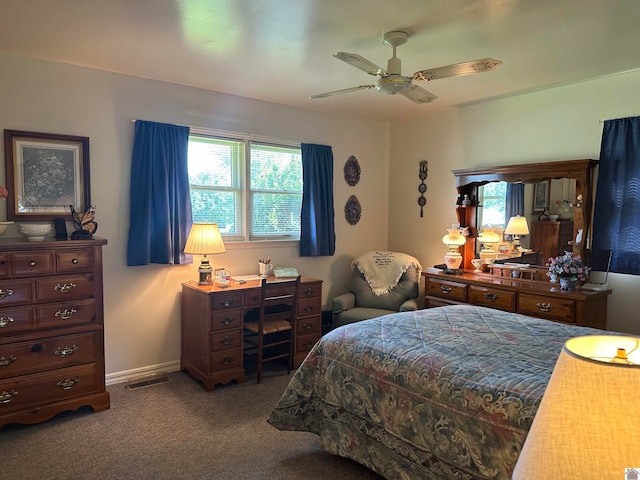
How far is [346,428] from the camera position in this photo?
2.49 meters

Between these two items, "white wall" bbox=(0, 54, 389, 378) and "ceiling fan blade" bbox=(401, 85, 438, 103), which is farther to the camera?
"white wall" bbox=(0, 54, 389, 378)

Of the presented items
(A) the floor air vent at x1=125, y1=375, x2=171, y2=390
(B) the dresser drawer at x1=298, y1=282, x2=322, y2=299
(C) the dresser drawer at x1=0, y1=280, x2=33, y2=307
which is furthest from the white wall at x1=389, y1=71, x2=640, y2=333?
(C) the dresser drawer at x1=0, y1=280, x2=33, y2=307

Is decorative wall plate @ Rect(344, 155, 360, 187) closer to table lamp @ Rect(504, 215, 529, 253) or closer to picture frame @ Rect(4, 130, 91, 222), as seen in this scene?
table lamp @ Rect(504, 215, 529, 253)

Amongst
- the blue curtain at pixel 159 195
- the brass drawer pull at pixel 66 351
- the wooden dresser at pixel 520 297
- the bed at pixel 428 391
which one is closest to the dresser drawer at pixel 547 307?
the wooden dresser at pixel 520 297

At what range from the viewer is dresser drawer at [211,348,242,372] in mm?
3686

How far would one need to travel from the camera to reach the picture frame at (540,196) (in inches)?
159

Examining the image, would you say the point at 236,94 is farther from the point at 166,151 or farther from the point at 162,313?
the point at 162,313

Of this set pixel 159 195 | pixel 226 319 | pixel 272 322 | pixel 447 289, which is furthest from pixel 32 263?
pixel 447 289

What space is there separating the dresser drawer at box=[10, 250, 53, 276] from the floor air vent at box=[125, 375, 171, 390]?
1.26m

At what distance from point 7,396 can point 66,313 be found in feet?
2.01

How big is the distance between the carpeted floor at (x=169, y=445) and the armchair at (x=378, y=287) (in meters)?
1.42

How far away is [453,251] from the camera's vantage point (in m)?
4.56

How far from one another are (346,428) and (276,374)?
1650 mm

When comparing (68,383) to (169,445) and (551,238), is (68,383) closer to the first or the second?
(169,445)
